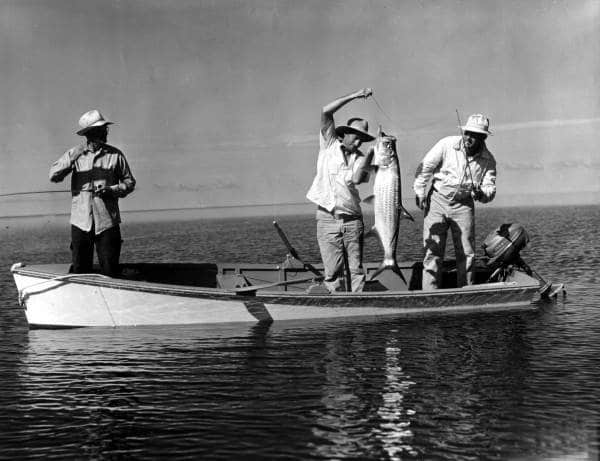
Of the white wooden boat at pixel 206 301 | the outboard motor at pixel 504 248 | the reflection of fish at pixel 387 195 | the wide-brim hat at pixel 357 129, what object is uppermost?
the wide-brim hat at pixel 357 129

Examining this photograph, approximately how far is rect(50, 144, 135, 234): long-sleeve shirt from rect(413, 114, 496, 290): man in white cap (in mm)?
4396

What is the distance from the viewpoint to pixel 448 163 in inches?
434

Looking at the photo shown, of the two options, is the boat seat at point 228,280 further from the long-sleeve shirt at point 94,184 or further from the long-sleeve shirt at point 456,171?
the long-sleeve shirt at point 456,171

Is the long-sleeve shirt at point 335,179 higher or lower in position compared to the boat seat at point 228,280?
higher

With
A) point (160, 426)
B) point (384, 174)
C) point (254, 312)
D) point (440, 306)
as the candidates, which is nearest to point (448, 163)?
point (384, 174)

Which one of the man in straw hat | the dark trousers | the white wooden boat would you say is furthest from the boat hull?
the man in straw hat

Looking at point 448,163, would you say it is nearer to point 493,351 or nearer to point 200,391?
point 493,351

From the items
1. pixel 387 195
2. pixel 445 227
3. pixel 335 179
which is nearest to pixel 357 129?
pixel 335 179

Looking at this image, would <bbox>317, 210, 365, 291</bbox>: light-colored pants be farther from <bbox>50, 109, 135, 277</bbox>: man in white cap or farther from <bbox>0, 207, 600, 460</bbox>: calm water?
<bbox>50, 109, 135, 277</bbox>: man in white cap

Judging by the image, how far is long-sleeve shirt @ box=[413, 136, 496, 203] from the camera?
36.0 ft

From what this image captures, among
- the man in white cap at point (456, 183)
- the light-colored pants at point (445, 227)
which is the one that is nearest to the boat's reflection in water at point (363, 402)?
the light-colored pants at point (445, 227)

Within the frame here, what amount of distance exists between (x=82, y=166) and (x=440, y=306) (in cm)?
590

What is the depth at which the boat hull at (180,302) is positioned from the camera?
35.6 feet

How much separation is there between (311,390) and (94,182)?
4.52m
